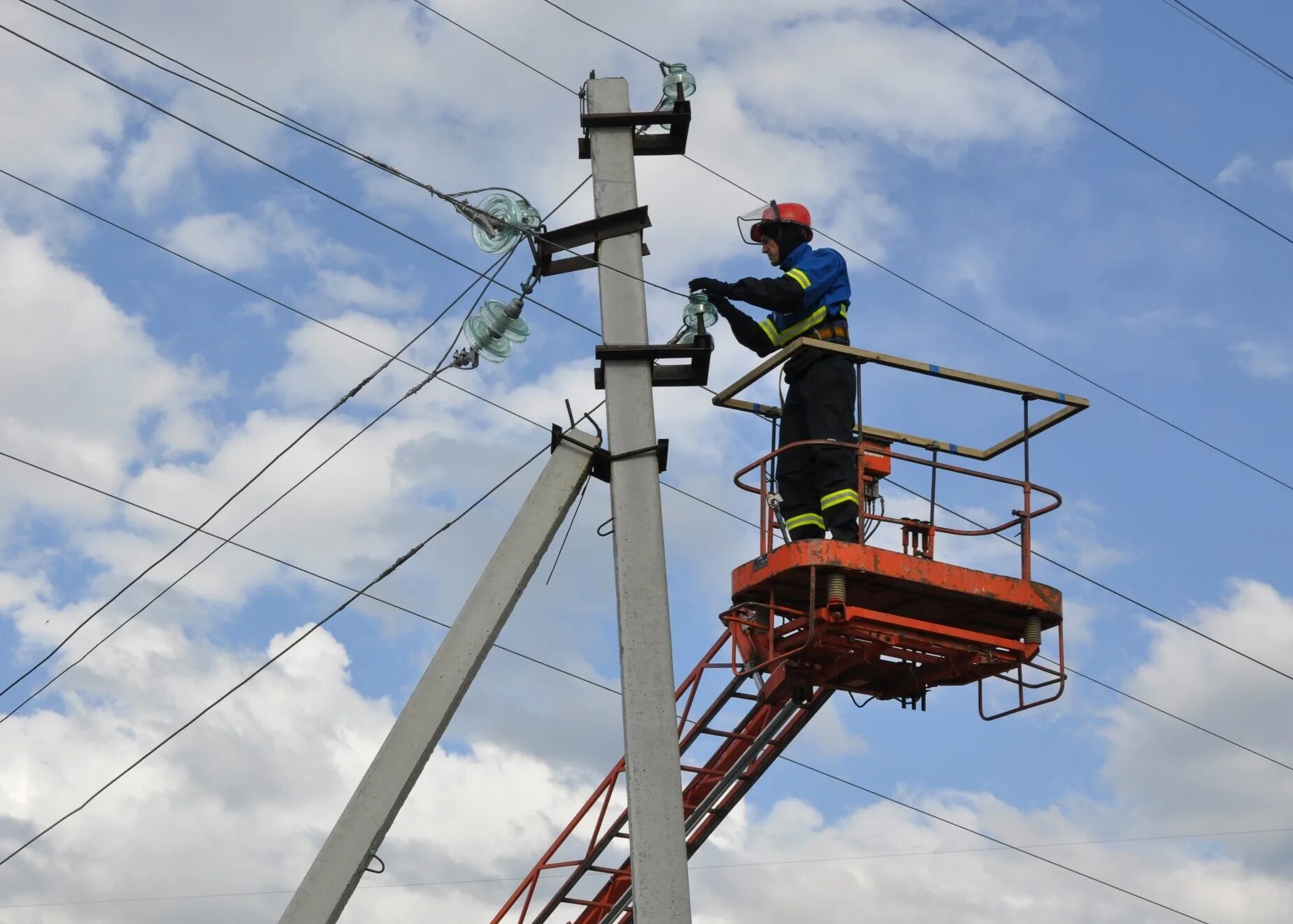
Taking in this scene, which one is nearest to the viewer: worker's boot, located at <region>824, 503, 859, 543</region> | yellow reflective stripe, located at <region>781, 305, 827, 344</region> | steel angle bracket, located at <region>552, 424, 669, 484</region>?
steel angle bracket, located at <region>552, 424, 669, 484</region>

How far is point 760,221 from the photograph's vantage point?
11.9 metres

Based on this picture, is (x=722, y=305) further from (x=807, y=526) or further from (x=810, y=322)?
(x=807, y=526)

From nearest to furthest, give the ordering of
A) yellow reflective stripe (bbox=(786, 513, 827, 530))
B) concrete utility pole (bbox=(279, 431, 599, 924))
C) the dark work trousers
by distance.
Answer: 1. concrete utility pole (bbox=(279, 431, 599, 924))
2. the dark work trousers
3. yellow reflective stripe (bbox=(786, 513, 827, 530))

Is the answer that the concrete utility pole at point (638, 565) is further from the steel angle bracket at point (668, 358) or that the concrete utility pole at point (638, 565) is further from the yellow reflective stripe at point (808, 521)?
the yellow reflective stripe at point (808, 521)

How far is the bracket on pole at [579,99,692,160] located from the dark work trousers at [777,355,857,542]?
1743 millimetres

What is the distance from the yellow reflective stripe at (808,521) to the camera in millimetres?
11203

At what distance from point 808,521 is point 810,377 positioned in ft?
3.16

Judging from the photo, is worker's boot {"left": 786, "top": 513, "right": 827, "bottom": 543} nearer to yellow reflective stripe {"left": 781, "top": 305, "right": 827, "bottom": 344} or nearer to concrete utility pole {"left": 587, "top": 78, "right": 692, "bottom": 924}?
yellow reflective stripe {"left": 781, "top": 305, "right": 827, "bottom": 344}

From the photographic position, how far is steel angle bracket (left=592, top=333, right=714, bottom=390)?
9945mm

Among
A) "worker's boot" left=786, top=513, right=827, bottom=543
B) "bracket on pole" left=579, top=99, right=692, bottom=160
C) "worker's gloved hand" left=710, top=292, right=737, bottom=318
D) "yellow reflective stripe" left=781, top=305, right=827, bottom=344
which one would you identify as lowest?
"worker's boot" left=786, top=513, right=827, bottom=543

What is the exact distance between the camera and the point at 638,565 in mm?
9477

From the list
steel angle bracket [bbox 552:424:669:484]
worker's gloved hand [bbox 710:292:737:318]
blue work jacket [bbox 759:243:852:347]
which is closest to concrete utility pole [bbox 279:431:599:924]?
steel angle bracket [bbox 552:424:669:484]

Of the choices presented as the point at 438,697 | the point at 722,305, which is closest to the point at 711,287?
the point at 722,305

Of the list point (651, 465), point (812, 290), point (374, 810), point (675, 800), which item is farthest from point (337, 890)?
point (812, 290)
